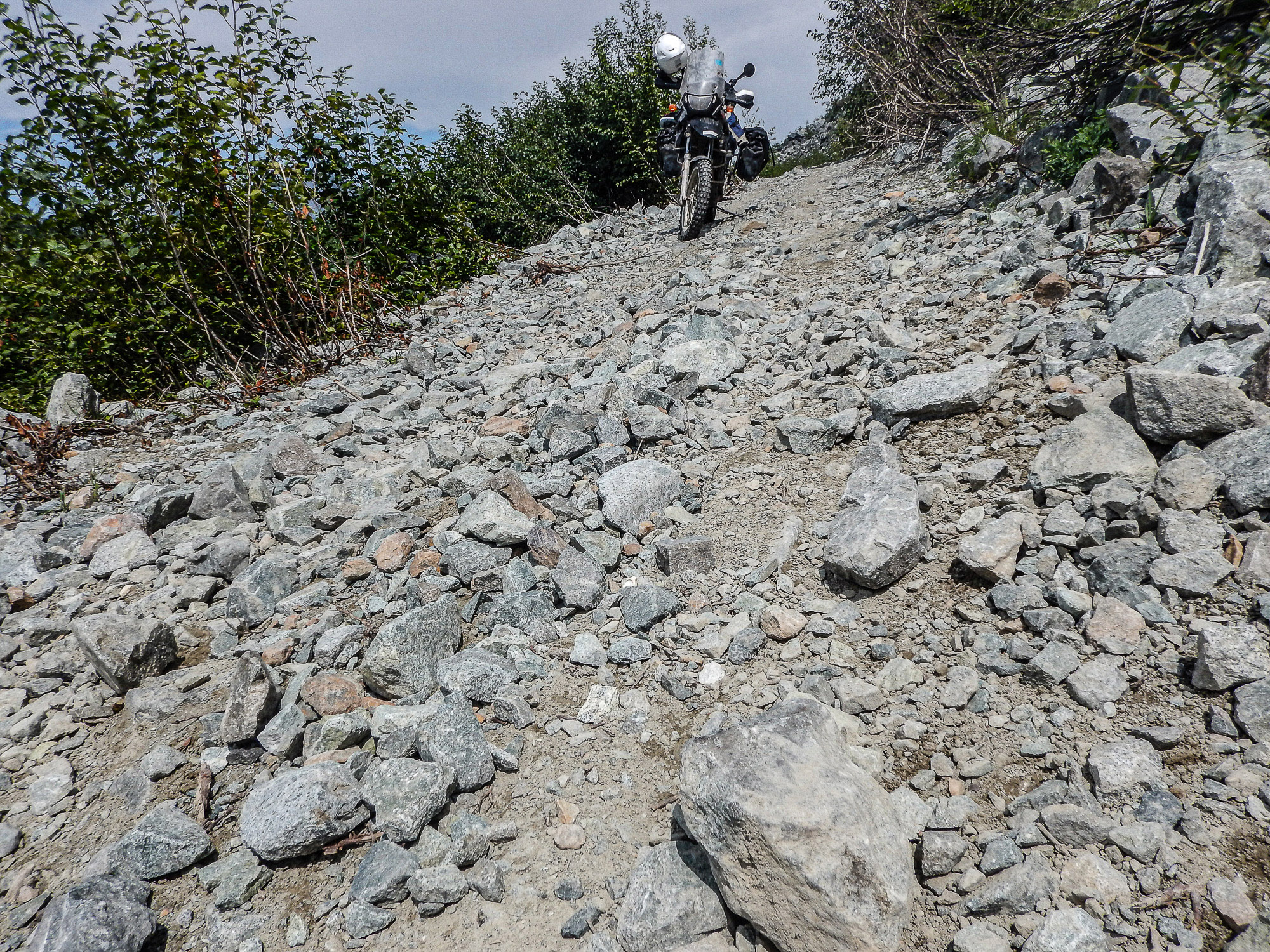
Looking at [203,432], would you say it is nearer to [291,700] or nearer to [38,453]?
[38,453]

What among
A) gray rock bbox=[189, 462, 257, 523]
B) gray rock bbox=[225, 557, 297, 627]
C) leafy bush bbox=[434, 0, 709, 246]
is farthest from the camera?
leafy bush bbox=[434, 0, 709, 246]

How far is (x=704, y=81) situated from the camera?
7.94 m

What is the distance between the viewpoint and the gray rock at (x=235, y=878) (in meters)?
1.72

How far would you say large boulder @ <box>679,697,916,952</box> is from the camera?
1390 millimetres

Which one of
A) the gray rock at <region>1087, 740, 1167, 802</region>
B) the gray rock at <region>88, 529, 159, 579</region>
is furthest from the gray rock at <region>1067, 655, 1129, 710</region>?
the gray rock at <region>88, 529, 159, 579</region>

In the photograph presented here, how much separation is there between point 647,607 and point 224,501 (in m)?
2.52

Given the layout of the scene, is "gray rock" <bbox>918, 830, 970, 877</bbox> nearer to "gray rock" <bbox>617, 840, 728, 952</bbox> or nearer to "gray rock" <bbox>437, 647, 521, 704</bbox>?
"gray rock" <bbox>617, 840, 728, 952</bbox>

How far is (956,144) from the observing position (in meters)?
6.93

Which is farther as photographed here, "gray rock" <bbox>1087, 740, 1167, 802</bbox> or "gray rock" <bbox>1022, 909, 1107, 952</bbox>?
"gray rock" <bbox>1087, 740, 1167, 802</bbox>

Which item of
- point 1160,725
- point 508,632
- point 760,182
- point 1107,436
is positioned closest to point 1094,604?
point 1160,725

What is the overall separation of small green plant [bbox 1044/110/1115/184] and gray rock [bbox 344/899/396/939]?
5.90 metres

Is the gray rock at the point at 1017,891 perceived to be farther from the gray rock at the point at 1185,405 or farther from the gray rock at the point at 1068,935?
the gray rock at the point at 1185,405

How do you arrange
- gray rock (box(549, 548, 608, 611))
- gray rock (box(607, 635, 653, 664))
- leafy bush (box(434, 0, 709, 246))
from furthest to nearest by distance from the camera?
leafy bush (box(434, 0, 709, 246)) → gray rock (box(549, 548, 608, 611)) → gray rock (box(607, 635, 653, 664))

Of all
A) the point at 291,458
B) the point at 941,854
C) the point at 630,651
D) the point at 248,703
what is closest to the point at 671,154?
the point at 291,458
